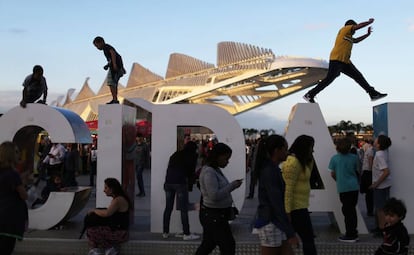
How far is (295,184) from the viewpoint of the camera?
196 inches

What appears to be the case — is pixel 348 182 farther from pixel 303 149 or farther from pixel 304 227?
pixel 303 149

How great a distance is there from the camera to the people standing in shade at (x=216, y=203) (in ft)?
16.5

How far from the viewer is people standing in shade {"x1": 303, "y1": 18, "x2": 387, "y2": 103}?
8.16m

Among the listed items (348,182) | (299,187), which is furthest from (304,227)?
(348,182)

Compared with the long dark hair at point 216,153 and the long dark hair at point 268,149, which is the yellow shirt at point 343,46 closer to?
the long dark hair at point 216,153

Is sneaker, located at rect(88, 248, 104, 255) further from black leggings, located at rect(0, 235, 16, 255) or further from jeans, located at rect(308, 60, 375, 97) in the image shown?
jeans, located at rect(308, 60, 375, 97)

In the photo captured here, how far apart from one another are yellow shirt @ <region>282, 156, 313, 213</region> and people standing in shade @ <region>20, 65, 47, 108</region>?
5343 millimetres

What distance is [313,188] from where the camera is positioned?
8.16 m

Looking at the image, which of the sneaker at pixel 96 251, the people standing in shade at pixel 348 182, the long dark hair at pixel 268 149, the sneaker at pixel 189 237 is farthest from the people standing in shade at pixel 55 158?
the long dark hair at pixel 268 149

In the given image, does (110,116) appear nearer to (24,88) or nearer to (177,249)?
(24,88)

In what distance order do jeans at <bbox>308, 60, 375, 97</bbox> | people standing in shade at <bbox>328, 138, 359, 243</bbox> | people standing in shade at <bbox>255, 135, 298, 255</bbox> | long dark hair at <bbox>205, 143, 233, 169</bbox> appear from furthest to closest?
jeans at <bbox>308, 60, 375, 97</bbox> < people standing in shade at <bbox>328, 138, 359, 243</bbox> < long dark hair at <bbox>205, 143, 233, 169</bbox> < people standing in shade at <bbox>255, 135, 298, 255</bbox>

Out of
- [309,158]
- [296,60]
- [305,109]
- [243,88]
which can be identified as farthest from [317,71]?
[309,158]

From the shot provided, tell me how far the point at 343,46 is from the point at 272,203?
184 inches

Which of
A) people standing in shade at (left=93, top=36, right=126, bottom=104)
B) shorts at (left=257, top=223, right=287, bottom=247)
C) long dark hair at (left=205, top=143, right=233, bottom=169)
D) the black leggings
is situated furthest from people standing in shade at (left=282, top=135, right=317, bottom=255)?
people standing in shade at (left=93, top=36, right=126, bottom=104)
